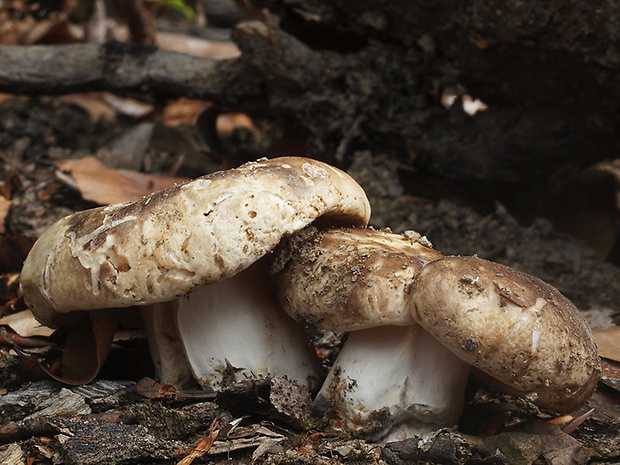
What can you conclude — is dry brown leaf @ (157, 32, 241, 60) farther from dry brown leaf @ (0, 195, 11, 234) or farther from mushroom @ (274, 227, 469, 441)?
mushroom @ (274, 227, 469, 441)

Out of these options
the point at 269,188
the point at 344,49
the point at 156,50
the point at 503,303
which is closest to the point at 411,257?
the point at 503,303

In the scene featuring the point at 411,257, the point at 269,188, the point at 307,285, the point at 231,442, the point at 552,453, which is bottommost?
the point at 231,442

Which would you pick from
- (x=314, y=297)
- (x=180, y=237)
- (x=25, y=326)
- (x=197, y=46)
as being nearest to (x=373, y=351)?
(x=314, y=297)

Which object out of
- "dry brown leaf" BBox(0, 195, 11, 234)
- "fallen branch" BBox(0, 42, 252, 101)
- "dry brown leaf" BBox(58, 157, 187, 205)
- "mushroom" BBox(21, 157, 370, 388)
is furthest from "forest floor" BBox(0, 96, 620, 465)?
→ "fallen branch" BBox(0, 42, 252, 101)

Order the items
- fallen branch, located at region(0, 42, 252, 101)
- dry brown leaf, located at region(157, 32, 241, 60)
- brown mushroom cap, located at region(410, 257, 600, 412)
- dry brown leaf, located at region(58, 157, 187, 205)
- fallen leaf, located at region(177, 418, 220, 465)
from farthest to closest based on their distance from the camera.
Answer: dry brown leaf, located at region(157, 32, 241, 60) → fallen branch, located at region(0, 42, 252, 101) → dry brown leaf, located at region(58, 157, 187, 205) → fallen leaf, located at region(177, 418, 220, 465) → brown mushroom cap, located at region(410, 257, 600, 412)

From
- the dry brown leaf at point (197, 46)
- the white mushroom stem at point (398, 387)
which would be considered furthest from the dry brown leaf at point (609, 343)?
the dry brown leaf at point (197, 46)

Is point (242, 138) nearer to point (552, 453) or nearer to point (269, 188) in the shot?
point (269, 188)

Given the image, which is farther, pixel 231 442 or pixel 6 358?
pixel 6 358
